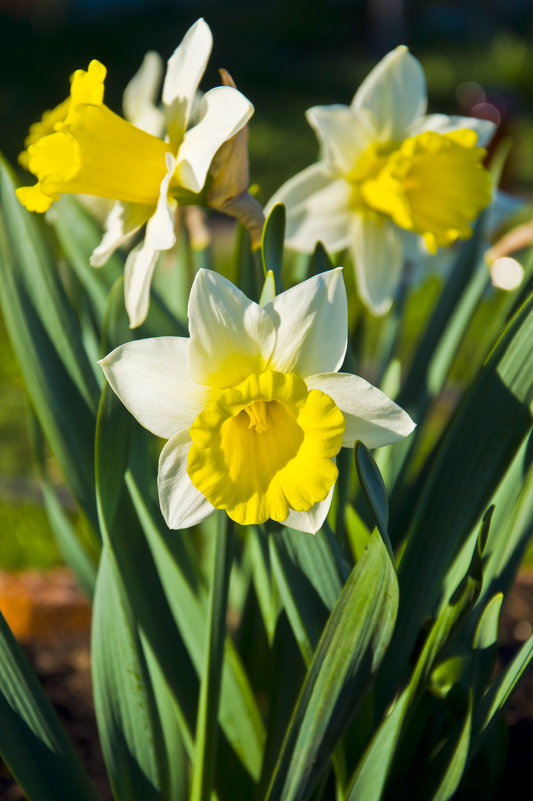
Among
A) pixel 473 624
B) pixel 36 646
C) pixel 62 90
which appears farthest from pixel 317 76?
pixel 473 624

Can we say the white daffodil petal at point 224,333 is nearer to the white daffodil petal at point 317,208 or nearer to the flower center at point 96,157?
the flower center at point 96,157

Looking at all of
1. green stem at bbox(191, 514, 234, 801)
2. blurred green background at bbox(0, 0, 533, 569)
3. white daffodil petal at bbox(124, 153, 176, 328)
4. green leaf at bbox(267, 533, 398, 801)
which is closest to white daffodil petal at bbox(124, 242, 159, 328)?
white daffodil petal at bbox(124, 153, 176, 328)

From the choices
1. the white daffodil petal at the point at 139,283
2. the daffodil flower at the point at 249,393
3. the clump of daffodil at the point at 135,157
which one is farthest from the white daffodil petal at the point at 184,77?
the daffodil flower at the point at 249,393

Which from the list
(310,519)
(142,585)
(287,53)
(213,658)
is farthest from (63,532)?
(287,53)

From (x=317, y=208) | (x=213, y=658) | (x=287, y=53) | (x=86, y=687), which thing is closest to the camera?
(x=213, y=658)

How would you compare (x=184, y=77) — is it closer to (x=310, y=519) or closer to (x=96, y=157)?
(x=96, y=157)

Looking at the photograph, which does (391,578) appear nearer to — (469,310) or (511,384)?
(511,384)

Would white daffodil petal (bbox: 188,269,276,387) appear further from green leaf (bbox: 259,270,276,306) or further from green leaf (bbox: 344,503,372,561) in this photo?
green leaf (bbox: 344,503,372,561)
